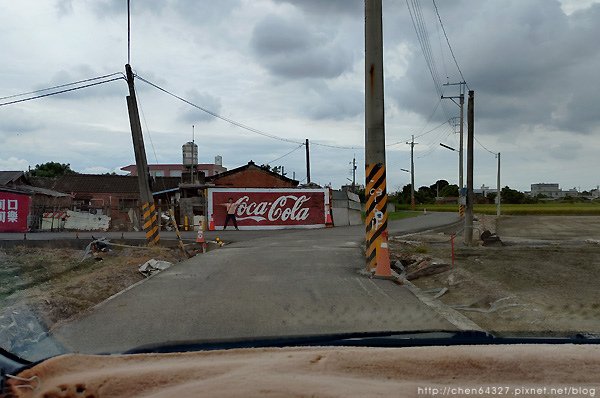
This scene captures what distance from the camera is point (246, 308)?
786 centimetres

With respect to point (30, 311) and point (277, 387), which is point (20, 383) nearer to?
point (277, 387)

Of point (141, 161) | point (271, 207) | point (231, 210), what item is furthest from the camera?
point (271, 207)

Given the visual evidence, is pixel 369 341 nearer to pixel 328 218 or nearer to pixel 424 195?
pixel 328 218

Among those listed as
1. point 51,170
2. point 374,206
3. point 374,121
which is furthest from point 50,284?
point 51,170

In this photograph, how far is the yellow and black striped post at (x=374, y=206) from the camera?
1183 cm

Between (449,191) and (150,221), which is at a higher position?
(449,191)

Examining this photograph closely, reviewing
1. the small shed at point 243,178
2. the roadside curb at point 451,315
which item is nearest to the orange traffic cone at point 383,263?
the roadside curb at point 451,315

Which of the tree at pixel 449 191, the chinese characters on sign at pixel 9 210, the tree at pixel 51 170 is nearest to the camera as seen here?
the chinese characters on sign at pixel 9 210

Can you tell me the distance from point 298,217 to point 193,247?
40.0 ft

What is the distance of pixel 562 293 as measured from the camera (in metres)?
10.3

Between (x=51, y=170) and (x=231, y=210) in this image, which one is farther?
(x=51, y=170)

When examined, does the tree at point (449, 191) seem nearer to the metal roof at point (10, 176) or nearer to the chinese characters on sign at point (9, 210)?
the metal roof at point (10, 176)

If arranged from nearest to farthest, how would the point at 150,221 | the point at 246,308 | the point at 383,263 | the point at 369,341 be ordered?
the point at 369,341, the point at 246,308, the point at 383,263, the point at 150,221

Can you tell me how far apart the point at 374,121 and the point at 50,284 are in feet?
23.8
